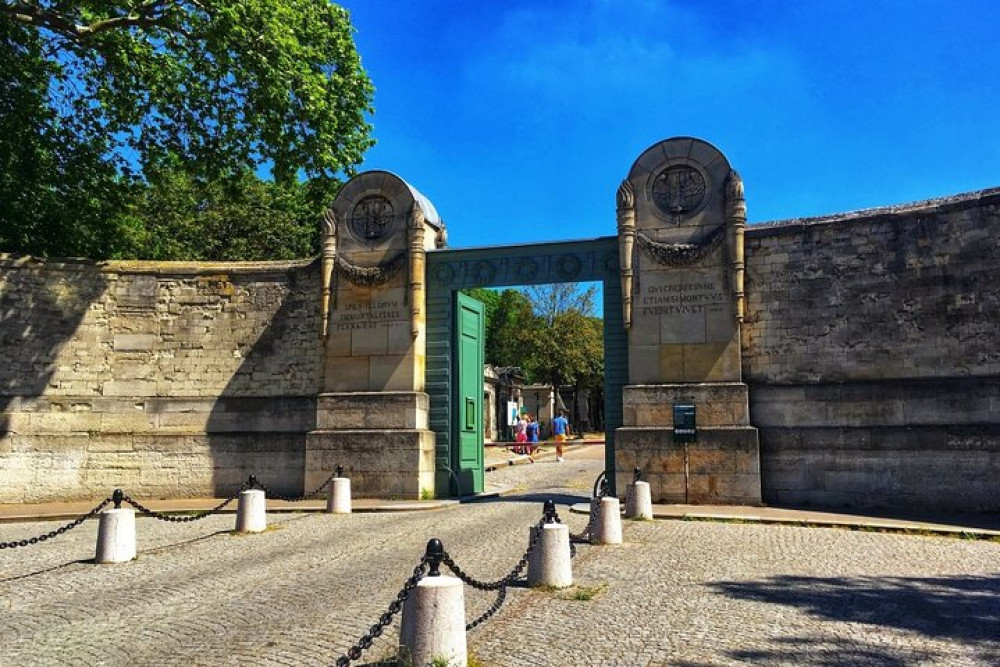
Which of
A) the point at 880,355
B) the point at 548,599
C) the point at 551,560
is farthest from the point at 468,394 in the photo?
the point at 548,599

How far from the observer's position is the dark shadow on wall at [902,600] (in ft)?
18.3

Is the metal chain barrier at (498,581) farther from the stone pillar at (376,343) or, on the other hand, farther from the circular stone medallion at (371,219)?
the circular stone medallion at (371,219)

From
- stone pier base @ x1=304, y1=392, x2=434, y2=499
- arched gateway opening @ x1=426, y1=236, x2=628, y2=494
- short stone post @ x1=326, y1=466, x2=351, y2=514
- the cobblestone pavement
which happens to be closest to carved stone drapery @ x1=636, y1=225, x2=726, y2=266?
arched gateway opening @ x1=426, y1=236, x2=628, y2=494

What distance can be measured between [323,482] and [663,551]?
813 cm

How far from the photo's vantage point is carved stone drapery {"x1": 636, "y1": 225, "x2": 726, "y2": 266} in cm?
1373

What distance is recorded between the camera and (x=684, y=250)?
13797mm

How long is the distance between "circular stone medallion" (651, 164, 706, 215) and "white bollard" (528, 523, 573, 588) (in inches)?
339

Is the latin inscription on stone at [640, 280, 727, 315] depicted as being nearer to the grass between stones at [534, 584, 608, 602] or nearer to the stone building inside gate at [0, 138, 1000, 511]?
the stone building inside gate at [0, 138, 1000, 511]

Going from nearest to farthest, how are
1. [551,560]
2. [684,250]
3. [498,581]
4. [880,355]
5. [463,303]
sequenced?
[498,581], [551,560], [880,355], [684,250], [463,303]

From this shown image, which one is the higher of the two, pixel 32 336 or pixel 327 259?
pixel 327 259

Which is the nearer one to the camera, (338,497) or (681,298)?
(338,497)

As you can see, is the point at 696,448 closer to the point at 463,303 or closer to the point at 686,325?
the point at 686,325

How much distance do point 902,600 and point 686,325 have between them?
25.2 feet

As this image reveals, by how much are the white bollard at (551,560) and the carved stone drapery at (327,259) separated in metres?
9.63
